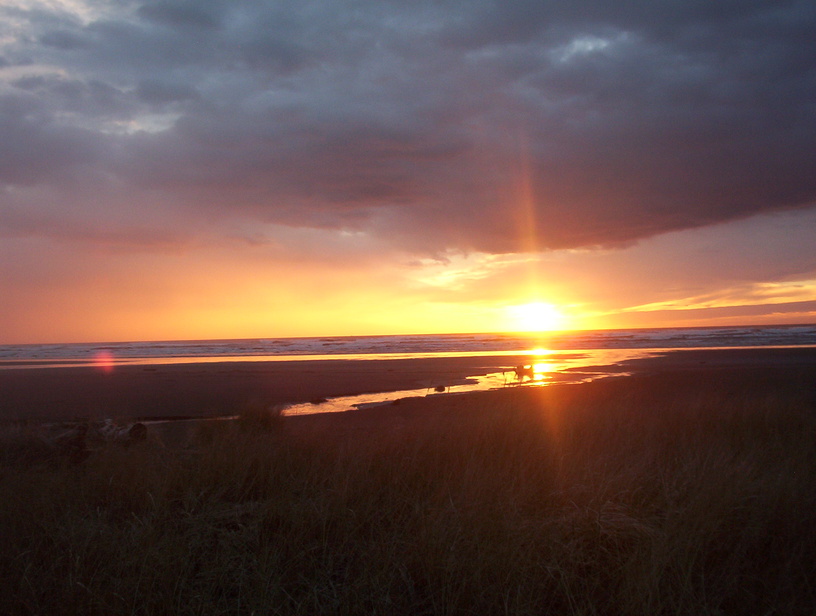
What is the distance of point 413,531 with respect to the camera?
4.32m

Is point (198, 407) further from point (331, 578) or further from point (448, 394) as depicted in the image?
point (331, 578)

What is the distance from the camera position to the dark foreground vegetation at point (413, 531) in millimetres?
3439

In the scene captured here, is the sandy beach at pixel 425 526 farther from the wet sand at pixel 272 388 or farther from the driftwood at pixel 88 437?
the wet sand at pixel 272 388

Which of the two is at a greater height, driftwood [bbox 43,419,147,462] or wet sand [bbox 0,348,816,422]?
driftwood [bbox 43,419,147,462]

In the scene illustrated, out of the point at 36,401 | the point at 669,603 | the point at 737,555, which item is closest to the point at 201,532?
the point at 669,603

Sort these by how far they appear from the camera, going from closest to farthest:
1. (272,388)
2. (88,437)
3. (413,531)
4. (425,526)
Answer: (425,526) < (413,531) < (88,437) < (272,388)

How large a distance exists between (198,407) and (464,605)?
13.8 metres

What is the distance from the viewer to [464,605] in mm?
3422

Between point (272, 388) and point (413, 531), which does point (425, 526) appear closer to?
point (413, 531)

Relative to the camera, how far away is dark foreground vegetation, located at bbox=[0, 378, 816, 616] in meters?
3.44

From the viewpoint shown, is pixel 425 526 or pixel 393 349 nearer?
pixel 425 526

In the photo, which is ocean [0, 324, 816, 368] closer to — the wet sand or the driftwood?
the wet sand

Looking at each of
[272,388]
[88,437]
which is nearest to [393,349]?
[272,388]

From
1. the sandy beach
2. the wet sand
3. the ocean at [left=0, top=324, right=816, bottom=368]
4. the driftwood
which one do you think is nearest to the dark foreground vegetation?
the sandy beach
